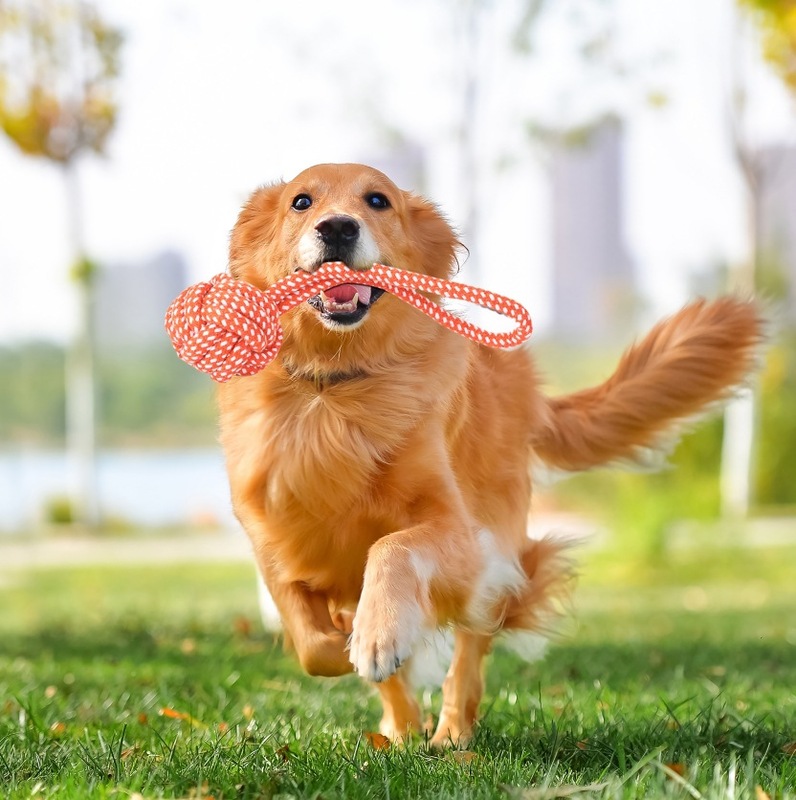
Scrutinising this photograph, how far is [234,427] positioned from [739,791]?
70.0 inches

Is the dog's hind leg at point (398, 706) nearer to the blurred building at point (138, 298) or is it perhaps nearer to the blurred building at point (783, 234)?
the blurred building at point (783, 234)

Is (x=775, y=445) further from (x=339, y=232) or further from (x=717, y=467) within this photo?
(x=339, y=232)

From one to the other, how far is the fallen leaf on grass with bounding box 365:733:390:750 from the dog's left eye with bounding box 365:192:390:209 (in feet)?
5.09

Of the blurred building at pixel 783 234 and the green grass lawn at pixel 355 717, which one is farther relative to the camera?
the blurred building at pixel 783 234

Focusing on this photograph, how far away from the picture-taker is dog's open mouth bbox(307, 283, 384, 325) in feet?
9.91

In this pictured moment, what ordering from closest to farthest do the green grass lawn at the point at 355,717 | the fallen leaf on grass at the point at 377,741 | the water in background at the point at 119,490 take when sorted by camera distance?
the green grass lawn at the point at 355,717 → the fallen leaf on grass at the point at 377,741 → the water in background at the point at 119,490

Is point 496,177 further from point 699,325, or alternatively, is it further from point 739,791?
point 739,791

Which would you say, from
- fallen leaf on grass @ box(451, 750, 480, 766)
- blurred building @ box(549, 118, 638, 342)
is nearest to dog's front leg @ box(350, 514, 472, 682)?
fallen leaf on grass @ box(451, 750, 480, 766)

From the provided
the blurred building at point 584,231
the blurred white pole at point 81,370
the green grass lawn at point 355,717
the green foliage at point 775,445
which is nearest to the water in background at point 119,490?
the blurred white pole at point 81,370

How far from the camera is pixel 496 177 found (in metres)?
11.8

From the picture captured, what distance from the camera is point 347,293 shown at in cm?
306

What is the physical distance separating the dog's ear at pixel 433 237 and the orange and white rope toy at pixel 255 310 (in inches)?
12.2

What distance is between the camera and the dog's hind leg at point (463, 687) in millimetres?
3500

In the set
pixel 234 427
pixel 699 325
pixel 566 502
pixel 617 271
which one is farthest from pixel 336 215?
pixel 617 271
